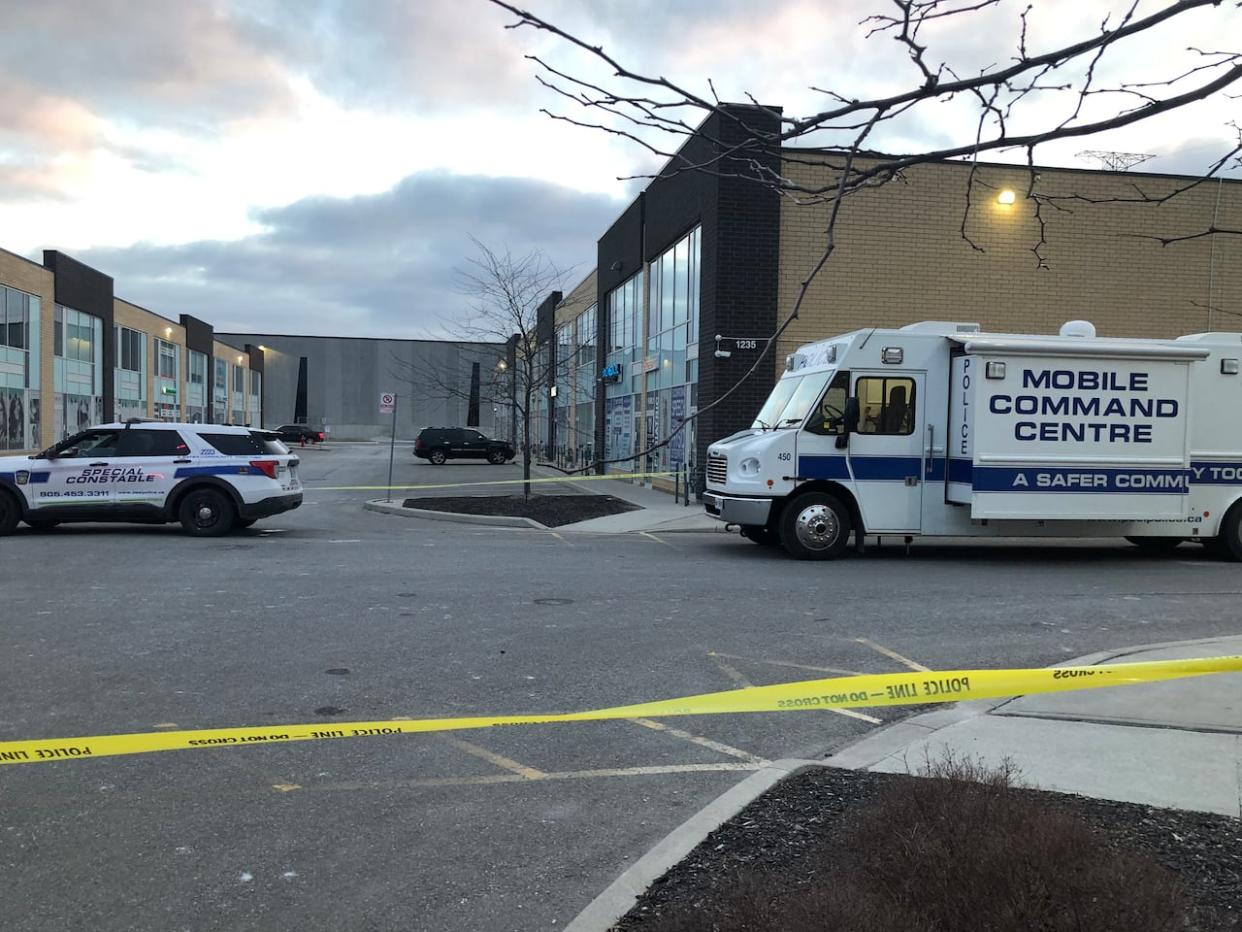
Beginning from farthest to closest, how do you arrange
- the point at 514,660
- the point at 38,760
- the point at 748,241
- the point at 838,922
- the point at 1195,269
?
the point at 1195,269, the point at 748,241, the point at 514,660, the point at 38,760, the point at 838,922

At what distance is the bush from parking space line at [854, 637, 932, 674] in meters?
3.27

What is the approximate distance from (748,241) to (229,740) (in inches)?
657

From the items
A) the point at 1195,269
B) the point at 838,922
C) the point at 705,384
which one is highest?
the point at 1195,269

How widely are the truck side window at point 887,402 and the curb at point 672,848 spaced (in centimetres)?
832

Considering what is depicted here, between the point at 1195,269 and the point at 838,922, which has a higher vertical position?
the point at 1195,269

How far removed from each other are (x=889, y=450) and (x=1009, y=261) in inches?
416

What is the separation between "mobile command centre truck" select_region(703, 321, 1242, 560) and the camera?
A: 11984 millimetres

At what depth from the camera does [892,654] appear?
23.3 feet

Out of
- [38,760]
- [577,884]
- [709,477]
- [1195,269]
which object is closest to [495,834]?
[577,884]

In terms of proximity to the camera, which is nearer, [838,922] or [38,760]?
[838,922]

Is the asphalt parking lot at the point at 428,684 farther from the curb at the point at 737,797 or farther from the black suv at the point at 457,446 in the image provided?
→ the black suv at the point at 457,446

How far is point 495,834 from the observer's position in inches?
155

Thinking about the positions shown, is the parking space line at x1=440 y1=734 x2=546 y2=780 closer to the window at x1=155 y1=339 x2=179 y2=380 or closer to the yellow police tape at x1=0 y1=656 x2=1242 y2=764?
the yellow police tape at x1=0 y1=656 x2=1242 y2=764

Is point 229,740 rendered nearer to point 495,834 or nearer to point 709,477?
point 495,834
